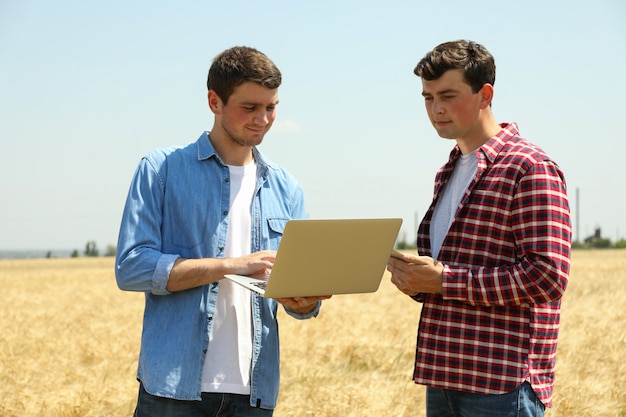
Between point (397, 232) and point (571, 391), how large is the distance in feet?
11.4

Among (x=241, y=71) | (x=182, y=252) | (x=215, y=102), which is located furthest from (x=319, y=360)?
(x=241, y=71)

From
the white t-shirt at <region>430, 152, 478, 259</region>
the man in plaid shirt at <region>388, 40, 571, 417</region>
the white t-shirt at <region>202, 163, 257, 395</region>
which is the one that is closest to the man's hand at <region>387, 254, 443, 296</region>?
the man in plaid shirt at <region>388, 40, 571, 417</region>

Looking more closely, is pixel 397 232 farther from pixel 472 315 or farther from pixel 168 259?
pixel 168 259

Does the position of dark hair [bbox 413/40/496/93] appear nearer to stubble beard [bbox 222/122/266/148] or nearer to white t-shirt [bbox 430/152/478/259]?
→ white t-shirt [bbox 430/152/478/259]

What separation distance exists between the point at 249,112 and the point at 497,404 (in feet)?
4.63

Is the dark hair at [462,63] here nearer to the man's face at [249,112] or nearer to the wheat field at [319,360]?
the man's face at [249,112]

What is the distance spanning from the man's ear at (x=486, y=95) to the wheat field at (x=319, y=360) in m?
2.67

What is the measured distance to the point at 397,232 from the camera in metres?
2.91

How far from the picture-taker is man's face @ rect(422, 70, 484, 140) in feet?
10.1

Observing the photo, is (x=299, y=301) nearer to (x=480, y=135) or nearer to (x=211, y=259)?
(x=211, y=259)

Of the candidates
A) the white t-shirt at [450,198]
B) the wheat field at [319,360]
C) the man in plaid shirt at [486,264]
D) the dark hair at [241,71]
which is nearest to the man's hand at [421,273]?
the man in plaid shirt at [486,264]

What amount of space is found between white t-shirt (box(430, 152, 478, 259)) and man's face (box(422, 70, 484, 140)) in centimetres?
11

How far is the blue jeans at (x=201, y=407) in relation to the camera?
3078mm

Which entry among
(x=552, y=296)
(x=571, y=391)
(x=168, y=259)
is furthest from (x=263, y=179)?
(x=571, y=391)
